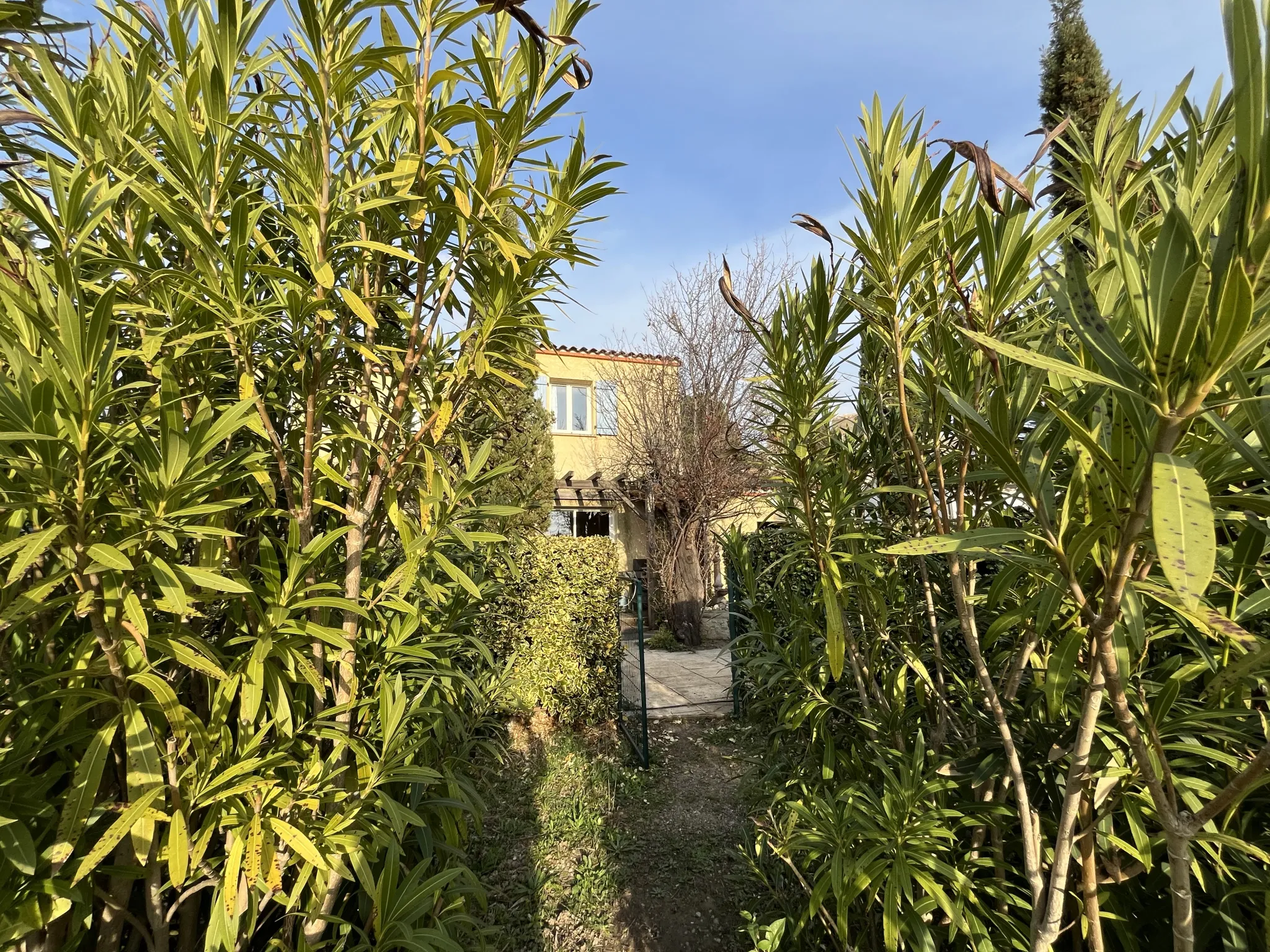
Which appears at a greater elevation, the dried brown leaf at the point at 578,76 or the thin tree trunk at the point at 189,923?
the dried brown leaf at the point at 578,76

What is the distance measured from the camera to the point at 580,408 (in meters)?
12.8

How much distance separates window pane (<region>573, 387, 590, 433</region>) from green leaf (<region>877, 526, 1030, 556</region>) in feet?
39.4

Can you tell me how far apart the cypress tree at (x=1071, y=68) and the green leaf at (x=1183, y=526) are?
7099mm

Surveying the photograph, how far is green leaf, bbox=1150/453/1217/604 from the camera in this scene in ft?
1.77

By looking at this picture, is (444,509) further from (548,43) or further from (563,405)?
(563,405)

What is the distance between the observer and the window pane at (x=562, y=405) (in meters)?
12.7

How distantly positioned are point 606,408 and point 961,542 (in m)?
11.3

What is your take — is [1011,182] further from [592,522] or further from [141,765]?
[592,522]

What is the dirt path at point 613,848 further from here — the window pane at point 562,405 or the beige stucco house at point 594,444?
the window pane at point 562,405

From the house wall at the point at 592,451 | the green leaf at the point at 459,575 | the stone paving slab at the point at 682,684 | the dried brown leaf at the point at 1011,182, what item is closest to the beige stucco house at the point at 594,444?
the house wall at the point at 592,451

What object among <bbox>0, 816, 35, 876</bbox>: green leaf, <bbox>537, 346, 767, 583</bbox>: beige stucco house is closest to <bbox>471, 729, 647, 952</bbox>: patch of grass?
<bbox>0, 816, 35, 876</bbox>: green leaf

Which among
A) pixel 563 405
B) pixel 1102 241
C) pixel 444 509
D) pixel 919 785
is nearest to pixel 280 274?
pixel 444 509

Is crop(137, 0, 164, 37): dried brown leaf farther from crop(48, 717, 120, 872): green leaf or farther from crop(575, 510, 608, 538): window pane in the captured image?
crop(575, 510, 608, 538): window pane

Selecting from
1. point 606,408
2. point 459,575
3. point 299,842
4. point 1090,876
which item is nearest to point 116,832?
point 299,842
